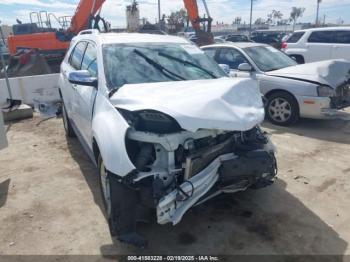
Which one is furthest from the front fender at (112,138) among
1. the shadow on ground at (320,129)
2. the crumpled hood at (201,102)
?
the shadow on ground at (320,129)

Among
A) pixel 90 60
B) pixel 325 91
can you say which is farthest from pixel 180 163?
pixel 325 91

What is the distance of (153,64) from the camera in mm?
4215

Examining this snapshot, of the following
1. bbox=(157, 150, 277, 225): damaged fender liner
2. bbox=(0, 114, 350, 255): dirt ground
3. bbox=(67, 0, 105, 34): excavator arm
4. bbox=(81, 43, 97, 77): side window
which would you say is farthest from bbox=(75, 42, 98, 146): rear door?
bbox=(67, 0, 105, 34): excavator arm

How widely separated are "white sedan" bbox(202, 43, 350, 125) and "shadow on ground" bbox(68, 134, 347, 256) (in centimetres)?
290

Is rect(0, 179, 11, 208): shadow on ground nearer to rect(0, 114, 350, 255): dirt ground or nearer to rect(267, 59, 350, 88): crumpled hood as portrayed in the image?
rect(0, 114, 350, 255): dirt ground

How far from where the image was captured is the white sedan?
655 cm

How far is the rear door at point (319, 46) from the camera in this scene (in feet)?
40.7

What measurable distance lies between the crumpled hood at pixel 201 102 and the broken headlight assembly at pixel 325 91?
3.27 metres

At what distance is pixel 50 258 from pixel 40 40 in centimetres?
1244

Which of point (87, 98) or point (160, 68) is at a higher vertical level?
point (160, 68)

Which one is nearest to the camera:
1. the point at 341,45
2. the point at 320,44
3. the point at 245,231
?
the point at 245,231

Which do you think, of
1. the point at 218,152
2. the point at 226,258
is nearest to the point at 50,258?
the point at 226,258

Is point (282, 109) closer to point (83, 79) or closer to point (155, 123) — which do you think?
point (83, 79)

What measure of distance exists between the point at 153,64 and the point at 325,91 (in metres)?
3.80
